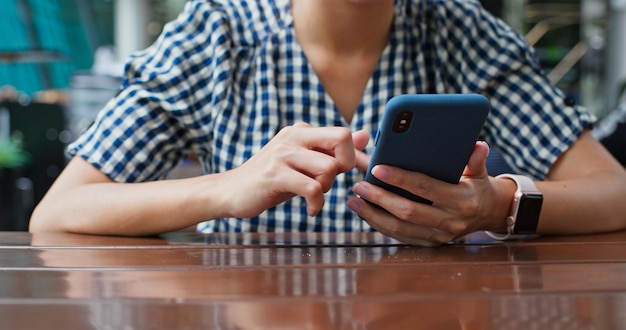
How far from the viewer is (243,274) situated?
0.67 meters

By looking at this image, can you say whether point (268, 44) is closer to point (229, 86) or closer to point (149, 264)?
point (229, 86)

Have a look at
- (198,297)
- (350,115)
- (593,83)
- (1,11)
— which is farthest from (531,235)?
(1,11)

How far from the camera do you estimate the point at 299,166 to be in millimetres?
925

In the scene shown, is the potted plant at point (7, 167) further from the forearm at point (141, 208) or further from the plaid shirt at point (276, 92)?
the forearm at point (141, 208)

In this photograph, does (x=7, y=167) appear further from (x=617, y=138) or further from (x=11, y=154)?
(x=617, y=138)

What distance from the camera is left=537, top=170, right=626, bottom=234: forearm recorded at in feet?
3.65

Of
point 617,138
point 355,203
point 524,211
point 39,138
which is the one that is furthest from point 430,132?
point 39,138

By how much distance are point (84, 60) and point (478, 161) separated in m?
12.9

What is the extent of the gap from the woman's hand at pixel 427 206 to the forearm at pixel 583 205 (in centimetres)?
18

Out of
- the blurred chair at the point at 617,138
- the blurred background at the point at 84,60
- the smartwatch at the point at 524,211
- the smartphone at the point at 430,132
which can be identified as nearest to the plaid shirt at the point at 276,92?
the smartwatch at the point at 524,211

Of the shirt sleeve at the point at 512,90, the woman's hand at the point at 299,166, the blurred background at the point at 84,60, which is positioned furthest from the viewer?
the blurred background at the point at 84,60

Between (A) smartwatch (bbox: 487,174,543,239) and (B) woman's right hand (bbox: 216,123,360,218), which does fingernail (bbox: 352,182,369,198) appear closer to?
(B) woman's right hand (bbox: 216,123,360,218)

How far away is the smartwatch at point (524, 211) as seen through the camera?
3.45 feet

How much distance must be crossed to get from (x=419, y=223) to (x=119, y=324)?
20.4 inches
